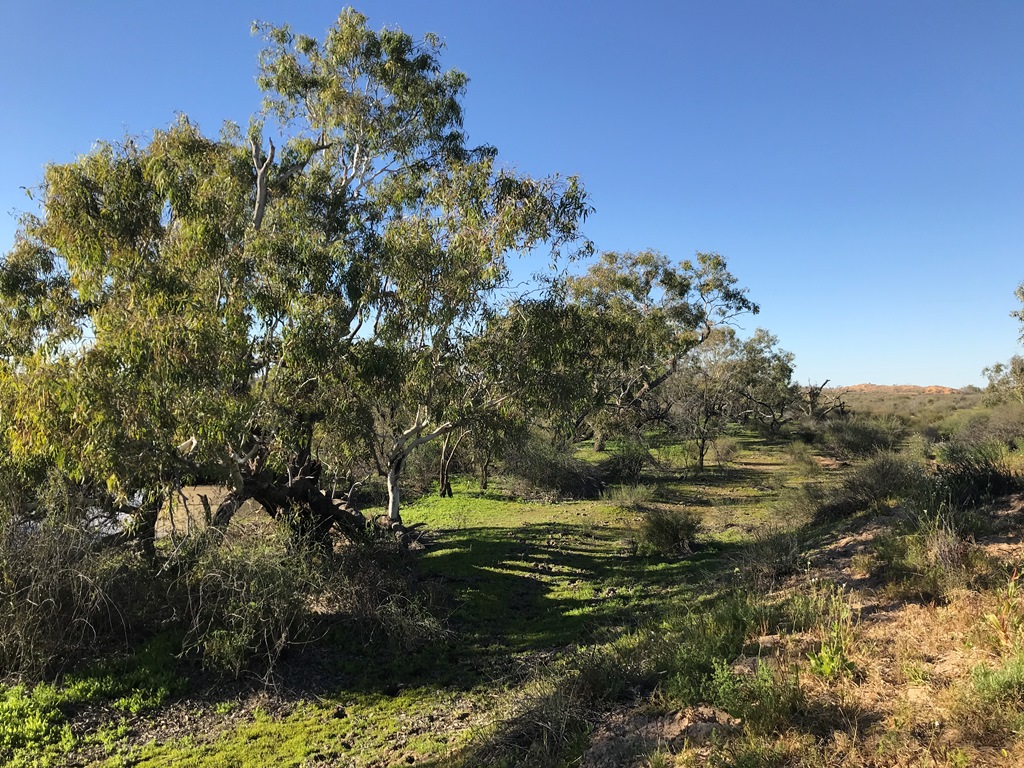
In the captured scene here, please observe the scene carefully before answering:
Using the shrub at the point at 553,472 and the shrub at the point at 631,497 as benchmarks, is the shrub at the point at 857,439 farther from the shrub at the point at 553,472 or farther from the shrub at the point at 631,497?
the shrub at the point at 553,472

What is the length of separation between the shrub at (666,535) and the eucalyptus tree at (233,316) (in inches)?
183

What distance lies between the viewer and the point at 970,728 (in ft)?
11.0

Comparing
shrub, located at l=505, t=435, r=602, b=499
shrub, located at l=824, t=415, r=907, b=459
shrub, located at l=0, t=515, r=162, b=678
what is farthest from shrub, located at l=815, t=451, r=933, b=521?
shrub, located at l=824, t=415, r=907, b=459

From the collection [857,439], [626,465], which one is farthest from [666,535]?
[857,439]

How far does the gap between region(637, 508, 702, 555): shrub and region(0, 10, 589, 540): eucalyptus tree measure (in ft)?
15.2

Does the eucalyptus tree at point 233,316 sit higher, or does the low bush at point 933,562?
the eucalyptus tree at point 233,316

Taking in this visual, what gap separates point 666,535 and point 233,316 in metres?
9.12

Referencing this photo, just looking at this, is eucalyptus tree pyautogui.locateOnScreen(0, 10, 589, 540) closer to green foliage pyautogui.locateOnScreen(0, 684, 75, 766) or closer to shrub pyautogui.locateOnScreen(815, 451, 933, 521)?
green foliage pyautogui.locateOnScreen(0, 684, 75, 766)

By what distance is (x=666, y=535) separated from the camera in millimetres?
12000

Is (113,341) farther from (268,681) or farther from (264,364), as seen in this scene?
(268,681)

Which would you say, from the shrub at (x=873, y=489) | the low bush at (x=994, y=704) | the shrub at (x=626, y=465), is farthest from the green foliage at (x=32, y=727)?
the shrub at (x=626, y=465)

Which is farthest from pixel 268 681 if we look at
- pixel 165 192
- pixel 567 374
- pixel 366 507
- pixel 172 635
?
pixel 366 507

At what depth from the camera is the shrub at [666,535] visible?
38.9ft

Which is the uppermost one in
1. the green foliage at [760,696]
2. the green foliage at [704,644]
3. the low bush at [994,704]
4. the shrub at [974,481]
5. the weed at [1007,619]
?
the shrub at [974,481]
